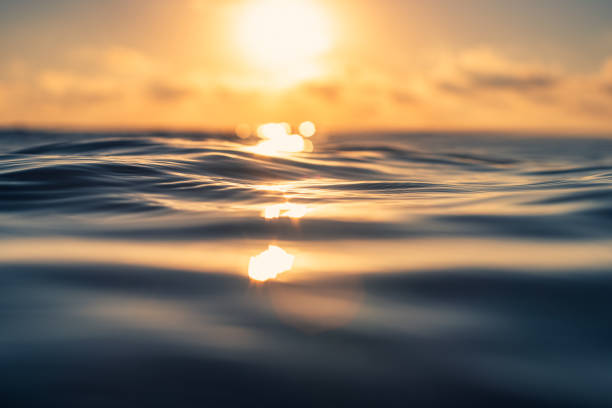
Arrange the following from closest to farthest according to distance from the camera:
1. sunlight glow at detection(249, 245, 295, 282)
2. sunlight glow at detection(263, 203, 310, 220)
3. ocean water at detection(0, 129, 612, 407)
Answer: ocean water at detection(0, 129, 612, 407)
sunlight glow at detection(249, 245, 295, 282)
sunlight glow at detection(263, 203, 310, 220)

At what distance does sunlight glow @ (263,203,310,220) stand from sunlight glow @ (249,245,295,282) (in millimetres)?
1007

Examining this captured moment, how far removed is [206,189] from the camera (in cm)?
545

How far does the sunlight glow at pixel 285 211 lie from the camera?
12.9ft

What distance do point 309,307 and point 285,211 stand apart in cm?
216

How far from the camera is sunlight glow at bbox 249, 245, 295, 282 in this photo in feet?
7.93

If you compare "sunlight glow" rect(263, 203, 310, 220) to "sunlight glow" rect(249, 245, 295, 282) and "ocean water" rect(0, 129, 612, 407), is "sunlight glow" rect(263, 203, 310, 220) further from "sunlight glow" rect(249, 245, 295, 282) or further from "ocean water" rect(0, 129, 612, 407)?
"sunlight glow" rect(249, 245, 295, 282)

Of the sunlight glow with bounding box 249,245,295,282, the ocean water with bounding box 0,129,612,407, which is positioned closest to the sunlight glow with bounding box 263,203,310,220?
the ocean water with bounding box 0,129,612,407

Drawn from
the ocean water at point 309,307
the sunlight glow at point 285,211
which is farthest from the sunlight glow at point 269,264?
the sunlight glow at point 285,211

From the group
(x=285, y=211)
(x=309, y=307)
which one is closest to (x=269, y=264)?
(x=309, y=307)

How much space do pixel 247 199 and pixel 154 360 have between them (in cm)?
336

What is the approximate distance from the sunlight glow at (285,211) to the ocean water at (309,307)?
0.11 feet

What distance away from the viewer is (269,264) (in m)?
2.61

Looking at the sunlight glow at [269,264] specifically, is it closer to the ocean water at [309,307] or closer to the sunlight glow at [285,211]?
the ocean water at [309,307]

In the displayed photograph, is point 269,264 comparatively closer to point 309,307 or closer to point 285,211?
point 309,307
